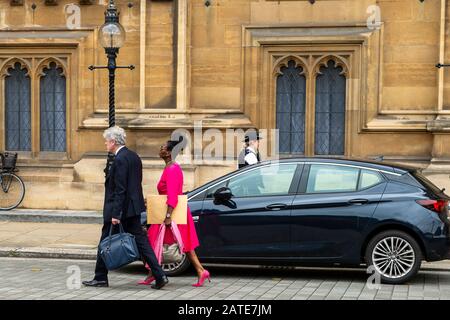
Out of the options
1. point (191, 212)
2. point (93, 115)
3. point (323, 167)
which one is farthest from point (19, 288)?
point (93, 115)

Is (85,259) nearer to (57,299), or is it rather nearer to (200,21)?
(57,299)

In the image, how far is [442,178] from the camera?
15539mm

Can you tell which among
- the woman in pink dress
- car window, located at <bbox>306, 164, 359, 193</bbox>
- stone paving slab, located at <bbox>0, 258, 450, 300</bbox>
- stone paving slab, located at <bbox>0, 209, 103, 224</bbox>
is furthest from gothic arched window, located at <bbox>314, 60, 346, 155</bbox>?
the woman in pink dress

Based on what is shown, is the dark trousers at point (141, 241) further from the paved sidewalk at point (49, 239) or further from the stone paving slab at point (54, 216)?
the stone paving slab at point (54, 216)

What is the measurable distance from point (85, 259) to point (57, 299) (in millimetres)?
3636

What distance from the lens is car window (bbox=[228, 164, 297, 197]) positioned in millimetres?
11062

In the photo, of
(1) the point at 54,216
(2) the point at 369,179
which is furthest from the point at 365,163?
(1) the point at 54,216

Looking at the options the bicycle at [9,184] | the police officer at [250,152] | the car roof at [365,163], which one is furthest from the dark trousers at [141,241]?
the bicycle at [9,184]

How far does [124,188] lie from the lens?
987cm

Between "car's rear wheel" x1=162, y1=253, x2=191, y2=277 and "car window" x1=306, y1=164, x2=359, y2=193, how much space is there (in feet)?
5.95

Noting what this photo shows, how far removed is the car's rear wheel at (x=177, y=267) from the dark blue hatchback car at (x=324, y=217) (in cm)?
1

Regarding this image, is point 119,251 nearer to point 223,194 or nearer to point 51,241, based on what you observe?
point 223,194

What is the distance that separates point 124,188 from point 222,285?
1768 mm

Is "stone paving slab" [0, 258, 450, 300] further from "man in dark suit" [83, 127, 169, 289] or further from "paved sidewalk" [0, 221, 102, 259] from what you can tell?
"paved sidewalk" [0, 221, 102, 259]
